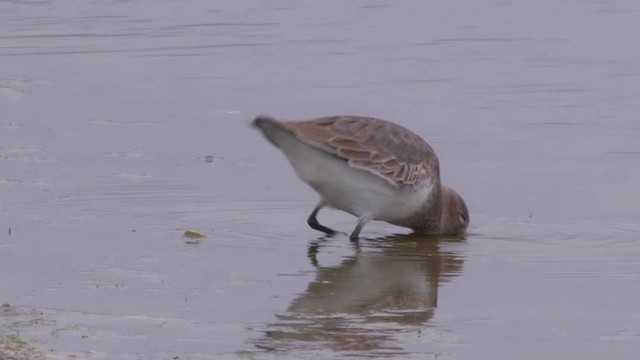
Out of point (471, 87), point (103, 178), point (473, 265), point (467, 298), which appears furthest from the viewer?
point (471, 87)

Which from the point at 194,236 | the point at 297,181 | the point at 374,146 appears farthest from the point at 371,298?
the point at 297,181

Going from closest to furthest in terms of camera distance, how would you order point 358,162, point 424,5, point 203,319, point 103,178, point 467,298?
1. point 203,319
2. point 467,298
3. point 358,162
4. point 103,178
5. point 424,5

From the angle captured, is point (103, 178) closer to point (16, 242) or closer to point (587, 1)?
point (16, 242)

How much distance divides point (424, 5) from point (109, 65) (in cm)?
462

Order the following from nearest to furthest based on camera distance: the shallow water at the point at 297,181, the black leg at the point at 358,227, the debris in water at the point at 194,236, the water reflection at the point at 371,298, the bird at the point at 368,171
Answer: the water reflection at the point at 371,298
the shallow water at the point at 297,181
the debris in water at the point at 194,236
the bird at the point at 368,171
the black leg at the point at 358,227

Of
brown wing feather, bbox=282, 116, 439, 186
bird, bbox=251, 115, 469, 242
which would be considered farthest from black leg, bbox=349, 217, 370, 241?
brown wing feather, bbox=282, 116, 439, 186

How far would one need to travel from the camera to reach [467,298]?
945 cm

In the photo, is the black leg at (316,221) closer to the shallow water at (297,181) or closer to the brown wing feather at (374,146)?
the shallow water at (297,181)

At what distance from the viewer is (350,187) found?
11273 millimetres

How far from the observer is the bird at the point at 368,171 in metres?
11.0

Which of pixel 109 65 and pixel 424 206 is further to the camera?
pixel 109 65

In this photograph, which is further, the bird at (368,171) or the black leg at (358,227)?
the black leg at (358,227)

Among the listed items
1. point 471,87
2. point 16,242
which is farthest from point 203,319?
point 471,87

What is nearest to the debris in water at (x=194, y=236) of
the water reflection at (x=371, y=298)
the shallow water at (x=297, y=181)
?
the shallow water at (x=297, y=181)
